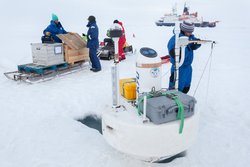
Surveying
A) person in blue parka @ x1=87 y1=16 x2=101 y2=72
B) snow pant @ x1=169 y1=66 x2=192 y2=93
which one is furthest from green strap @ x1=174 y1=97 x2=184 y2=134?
person in blue parka @ x1=87 y1=16 x2=101 y2=72

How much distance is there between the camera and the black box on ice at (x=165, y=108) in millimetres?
2217

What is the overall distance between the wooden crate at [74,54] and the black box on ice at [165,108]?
155 inches

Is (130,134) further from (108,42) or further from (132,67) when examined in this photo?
(108,42)

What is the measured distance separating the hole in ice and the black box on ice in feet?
4.48

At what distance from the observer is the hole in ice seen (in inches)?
140

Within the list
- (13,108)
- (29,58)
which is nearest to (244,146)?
(13,108)

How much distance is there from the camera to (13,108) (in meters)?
3.97

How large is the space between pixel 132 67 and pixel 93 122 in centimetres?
368

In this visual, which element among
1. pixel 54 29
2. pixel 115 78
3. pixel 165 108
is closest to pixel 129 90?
pixel 115 78

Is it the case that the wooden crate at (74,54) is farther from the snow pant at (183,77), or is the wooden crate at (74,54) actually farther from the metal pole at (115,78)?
the metal pole at (115,78)

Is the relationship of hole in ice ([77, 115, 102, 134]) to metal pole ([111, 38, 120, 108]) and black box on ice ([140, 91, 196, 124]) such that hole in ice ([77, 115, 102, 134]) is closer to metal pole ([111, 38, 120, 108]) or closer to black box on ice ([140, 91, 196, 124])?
metal pole ([111, 38, 120, 108])

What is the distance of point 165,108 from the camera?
221 cm

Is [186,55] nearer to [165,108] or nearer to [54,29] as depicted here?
[165,108]

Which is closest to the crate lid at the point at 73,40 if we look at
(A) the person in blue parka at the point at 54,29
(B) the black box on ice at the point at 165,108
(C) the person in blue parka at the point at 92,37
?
(C) the person in blue parka at the point at 92,37
